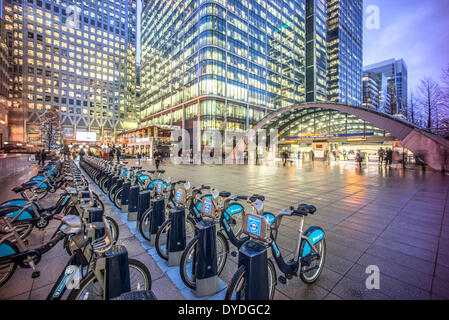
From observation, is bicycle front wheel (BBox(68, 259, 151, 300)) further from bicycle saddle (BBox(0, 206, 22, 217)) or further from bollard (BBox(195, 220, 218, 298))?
bicycle saddle (BBox(0, 206, 22, 217))

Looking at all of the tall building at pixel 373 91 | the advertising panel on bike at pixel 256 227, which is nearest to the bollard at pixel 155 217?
the advertising panel on bike at pixel 256 227

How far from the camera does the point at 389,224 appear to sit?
466 cm

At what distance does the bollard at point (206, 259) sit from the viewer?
2248 millimetres

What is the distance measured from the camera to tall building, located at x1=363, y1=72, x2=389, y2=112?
362 feet

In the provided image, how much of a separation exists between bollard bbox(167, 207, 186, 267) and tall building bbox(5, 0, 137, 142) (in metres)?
84.2

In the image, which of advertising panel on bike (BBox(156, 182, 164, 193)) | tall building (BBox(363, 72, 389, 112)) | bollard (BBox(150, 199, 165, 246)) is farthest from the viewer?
tall building (BBox(363, 72, 389, 112))

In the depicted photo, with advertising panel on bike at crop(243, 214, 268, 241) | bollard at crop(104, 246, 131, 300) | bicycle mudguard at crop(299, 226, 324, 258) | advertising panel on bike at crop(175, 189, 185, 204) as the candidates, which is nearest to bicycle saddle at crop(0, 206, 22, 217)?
advertising panel on bike at crop(175, 189, 185, 204)

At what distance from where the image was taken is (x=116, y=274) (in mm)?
1745

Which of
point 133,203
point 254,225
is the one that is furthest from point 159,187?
point 254,225

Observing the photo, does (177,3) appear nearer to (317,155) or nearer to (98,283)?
(317,155)

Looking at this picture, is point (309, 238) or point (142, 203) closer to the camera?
point (309, 238)

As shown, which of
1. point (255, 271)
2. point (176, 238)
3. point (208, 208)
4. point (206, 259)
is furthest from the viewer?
point (208, 208)

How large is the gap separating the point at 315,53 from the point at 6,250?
284 ft

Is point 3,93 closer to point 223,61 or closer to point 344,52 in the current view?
point 223,61
